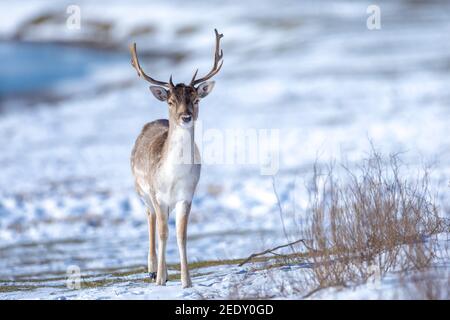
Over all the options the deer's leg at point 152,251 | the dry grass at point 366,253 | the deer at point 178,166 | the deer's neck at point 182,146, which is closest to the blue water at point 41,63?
the deer's leg at point 152,251

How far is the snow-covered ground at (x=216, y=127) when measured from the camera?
14570 millimetres

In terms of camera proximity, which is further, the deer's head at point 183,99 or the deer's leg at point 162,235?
the deer's leg at point 162,235

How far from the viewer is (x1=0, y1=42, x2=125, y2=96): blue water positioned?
5038cm

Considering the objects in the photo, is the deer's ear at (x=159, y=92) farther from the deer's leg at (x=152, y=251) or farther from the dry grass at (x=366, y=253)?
the dry grass at (x=366, y=253)

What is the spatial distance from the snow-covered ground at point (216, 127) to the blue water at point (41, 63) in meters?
0.81

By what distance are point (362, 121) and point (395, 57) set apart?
1644 cm

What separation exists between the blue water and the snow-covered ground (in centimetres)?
81

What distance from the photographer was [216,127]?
1163 inches

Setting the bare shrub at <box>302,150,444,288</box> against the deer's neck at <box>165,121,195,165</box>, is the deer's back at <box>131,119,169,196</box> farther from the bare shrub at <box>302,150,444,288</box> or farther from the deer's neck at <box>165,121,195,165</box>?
the bare shrub at <box>302,150,444,288</box>

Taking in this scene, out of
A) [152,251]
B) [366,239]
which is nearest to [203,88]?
[152,251]

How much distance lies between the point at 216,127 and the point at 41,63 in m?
31.3

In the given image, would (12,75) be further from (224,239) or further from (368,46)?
(224,239)
